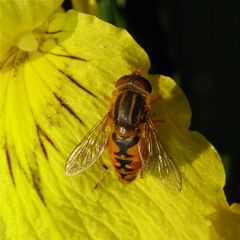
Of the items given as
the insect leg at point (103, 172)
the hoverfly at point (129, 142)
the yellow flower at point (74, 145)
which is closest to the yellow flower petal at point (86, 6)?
the yellow flower at point (74, 145)

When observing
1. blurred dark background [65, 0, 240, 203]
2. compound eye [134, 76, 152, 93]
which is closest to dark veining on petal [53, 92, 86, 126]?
compound eye [134, 76, 152, 93]

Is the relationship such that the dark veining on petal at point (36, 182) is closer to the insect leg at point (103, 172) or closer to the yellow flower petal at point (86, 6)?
the insect leg at point (103, 172)

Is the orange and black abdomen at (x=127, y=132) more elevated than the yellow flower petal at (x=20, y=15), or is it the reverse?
the yellow flower petal at (x=20, y=15)

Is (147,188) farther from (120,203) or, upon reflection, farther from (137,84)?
(137,84)

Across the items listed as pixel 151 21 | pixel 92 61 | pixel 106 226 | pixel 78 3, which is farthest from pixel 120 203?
pixel 151 21

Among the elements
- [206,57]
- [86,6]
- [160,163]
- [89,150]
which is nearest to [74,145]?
[89,150]
